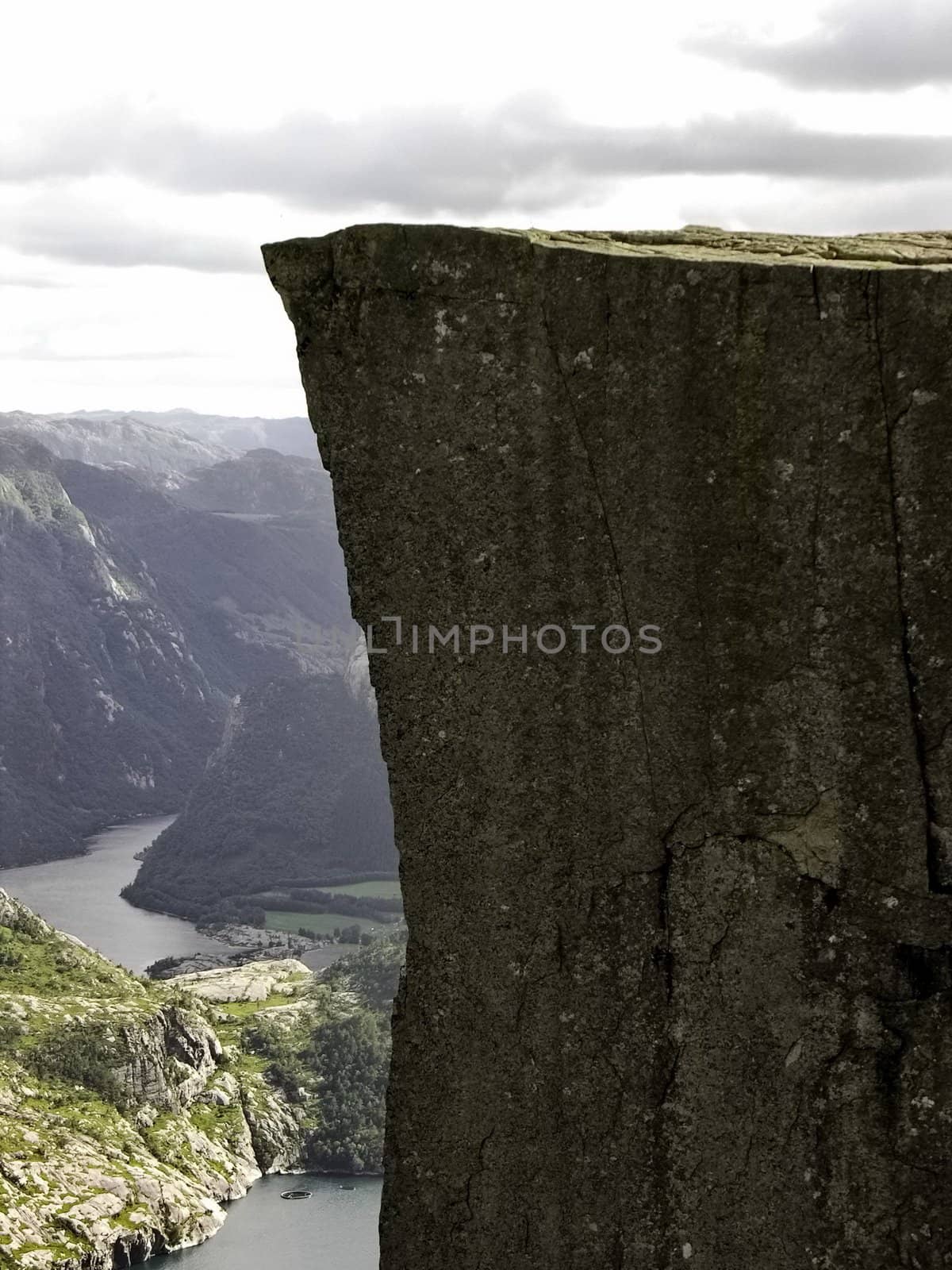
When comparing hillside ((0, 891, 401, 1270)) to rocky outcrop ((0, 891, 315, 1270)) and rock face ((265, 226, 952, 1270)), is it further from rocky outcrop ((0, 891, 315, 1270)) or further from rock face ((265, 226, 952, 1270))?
rock face ((265, 226, 952, 1270))

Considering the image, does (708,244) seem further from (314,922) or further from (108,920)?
(108,920)

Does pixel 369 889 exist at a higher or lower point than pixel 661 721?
lower

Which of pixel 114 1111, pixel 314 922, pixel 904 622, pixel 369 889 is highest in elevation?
pixel 904 622

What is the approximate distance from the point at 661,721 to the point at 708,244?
6.56ft

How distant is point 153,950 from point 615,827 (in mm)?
154054

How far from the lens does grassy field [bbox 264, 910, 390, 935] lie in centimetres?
16138

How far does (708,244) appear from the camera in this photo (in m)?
6.38

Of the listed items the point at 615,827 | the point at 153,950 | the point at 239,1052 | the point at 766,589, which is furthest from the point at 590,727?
the point at 153,950

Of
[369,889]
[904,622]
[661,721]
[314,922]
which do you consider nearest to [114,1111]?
[661,721]

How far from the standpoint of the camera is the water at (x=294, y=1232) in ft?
247

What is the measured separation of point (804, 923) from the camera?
5.93 metres

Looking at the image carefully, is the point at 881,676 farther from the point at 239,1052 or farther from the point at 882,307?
the point at 239,1052

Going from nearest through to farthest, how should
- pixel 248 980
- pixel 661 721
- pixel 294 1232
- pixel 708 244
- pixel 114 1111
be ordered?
pixel 661 721 → pixel 708 244 → pixel 114 1111 → pixel 294 1232 → pixel 248 980

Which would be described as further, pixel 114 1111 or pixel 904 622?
pixel 114 1111
